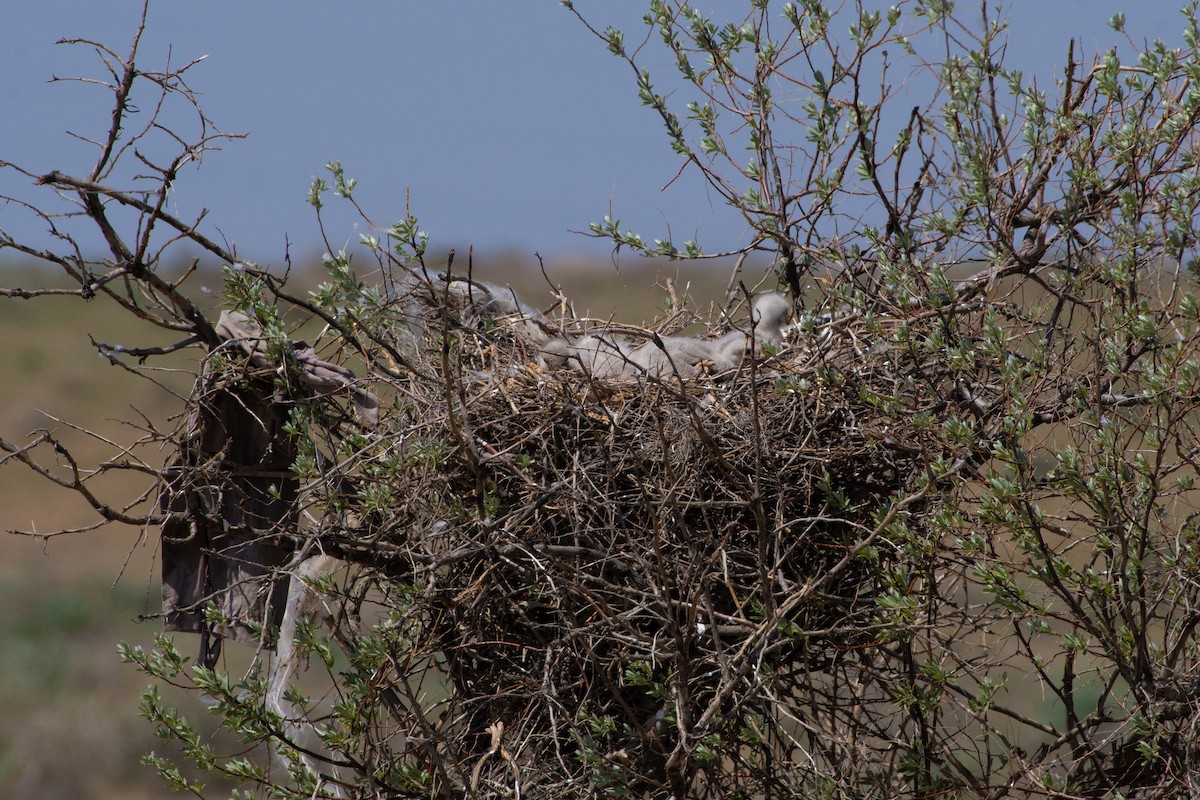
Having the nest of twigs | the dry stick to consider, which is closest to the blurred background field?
the nest of twigs

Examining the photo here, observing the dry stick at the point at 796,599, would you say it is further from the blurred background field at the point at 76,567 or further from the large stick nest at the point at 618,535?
the blurred background field at the point at 76,567

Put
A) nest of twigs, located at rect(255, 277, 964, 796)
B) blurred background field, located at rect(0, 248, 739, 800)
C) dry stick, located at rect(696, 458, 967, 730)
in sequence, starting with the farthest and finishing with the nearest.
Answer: blurred background field, located at rect(0, 248, 739, 800)
nest of twigs, located at rect(255, 277, 964, 796)
dry stick, located at rect(696, 458, 967, 730)

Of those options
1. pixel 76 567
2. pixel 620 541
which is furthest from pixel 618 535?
pixel 76 567

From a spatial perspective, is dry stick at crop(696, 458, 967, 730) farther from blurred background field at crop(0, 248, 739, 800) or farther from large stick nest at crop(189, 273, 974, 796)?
blurred background field at crop(0, 248, 739, 800)

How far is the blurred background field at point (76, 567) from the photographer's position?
1859cm

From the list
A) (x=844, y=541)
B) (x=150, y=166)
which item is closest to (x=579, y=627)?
(x=844, y=541)

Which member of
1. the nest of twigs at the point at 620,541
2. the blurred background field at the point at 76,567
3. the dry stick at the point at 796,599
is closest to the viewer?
the dry stick at the point at 796,599

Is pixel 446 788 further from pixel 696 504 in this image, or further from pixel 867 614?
pixel 867 614

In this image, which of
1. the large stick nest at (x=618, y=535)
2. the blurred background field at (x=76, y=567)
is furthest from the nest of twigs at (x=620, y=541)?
the blurred background field at (x=76, y=567)

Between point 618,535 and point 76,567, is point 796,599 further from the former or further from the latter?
point 76,567

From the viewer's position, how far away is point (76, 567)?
2567 cm

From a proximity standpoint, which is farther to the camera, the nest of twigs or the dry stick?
the nest of twigs

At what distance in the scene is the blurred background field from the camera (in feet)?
61.0

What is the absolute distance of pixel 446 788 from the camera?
11.8 ft
